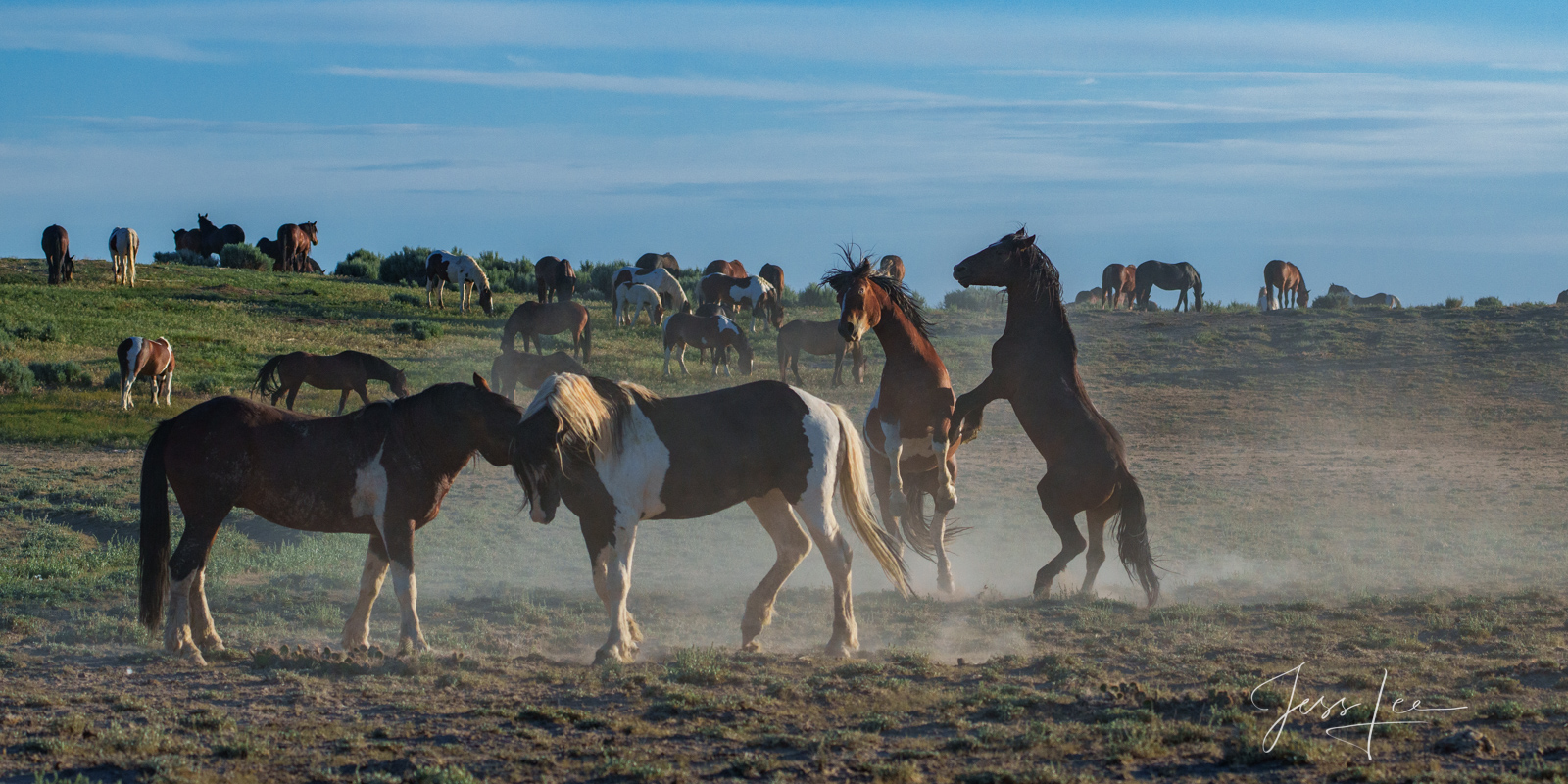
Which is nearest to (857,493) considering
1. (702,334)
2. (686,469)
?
(686,469)

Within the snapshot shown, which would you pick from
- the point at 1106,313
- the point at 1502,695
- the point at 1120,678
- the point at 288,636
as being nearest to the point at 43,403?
the point at 288,636

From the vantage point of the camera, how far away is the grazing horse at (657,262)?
41031 mm

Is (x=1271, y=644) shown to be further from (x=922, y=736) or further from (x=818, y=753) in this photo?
(x=818, y=753)

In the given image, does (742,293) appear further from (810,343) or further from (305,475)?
(305,475)

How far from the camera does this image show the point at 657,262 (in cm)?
4178

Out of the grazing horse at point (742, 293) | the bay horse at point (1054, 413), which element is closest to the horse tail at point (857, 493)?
the bay horse at point (1054, 413)

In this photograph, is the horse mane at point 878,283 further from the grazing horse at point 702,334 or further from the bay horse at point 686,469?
the grazing horse at point 702,334

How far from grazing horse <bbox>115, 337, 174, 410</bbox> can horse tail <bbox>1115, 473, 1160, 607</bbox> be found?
16.2 meters

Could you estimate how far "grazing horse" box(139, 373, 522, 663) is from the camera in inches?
299

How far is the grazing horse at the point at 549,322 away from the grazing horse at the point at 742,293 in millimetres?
6476

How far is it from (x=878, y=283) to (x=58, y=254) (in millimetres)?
30062

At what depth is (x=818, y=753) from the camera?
5.62m

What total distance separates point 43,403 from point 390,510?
15200 millimetres
